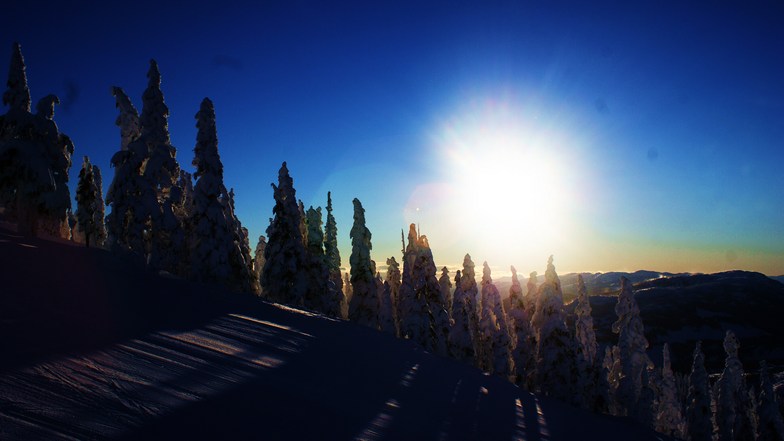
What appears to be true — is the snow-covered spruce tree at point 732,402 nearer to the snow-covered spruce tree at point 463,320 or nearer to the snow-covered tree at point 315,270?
the snow-covered spruce tree at point 463,320

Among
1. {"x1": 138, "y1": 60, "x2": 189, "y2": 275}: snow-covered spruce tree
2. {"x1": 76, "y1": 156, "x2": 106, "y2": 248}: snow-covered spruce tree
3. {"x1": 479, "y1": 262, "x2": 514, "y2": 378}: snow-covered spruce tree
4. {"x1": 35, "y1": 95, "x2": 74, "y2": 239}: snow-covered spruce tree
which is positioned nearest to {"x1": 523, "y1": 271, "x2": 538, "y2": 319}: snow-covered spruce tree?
{"x1": 479, "y1": 262, "x2": 514, "y2": 378}: snow-covered spruce tree

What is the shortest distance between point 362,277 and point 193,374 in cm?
3494

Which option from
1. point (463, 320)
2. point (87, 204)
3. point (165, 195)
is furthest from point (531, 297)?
point (87, 204)

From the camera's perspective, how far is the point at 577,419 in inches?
634

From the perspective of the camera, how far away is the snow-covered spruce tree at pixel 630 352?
33.1 meters

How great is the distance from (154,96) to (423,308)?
85.6 ft

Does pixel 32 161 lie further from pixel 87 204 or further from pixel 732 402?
pixel 732 402

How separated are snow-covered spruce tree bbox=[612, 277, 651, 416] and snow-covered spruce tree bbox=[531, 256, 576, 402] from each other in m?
6.48

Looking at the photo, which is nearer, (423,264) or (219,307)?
(219,307)

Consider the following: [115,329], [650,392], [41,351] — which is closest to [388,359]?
[115,329]

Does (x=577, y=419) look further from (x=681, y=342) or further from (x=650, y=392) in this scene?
(x=681, y=342)

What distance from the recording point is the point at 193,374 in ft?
20.6

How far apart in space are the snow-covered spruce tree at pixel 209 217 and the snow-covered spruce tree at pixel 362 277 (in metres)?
15.9

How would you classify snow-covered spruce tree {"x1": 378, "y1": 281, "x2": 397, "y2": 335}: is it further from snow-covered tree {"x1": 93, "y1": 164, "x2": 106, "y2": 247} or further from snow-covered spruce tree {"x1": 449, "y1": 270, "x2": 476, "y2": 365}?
snow-covered tree {"x1": 93, "y1": 164, "x2": 106, "y2": 247}
